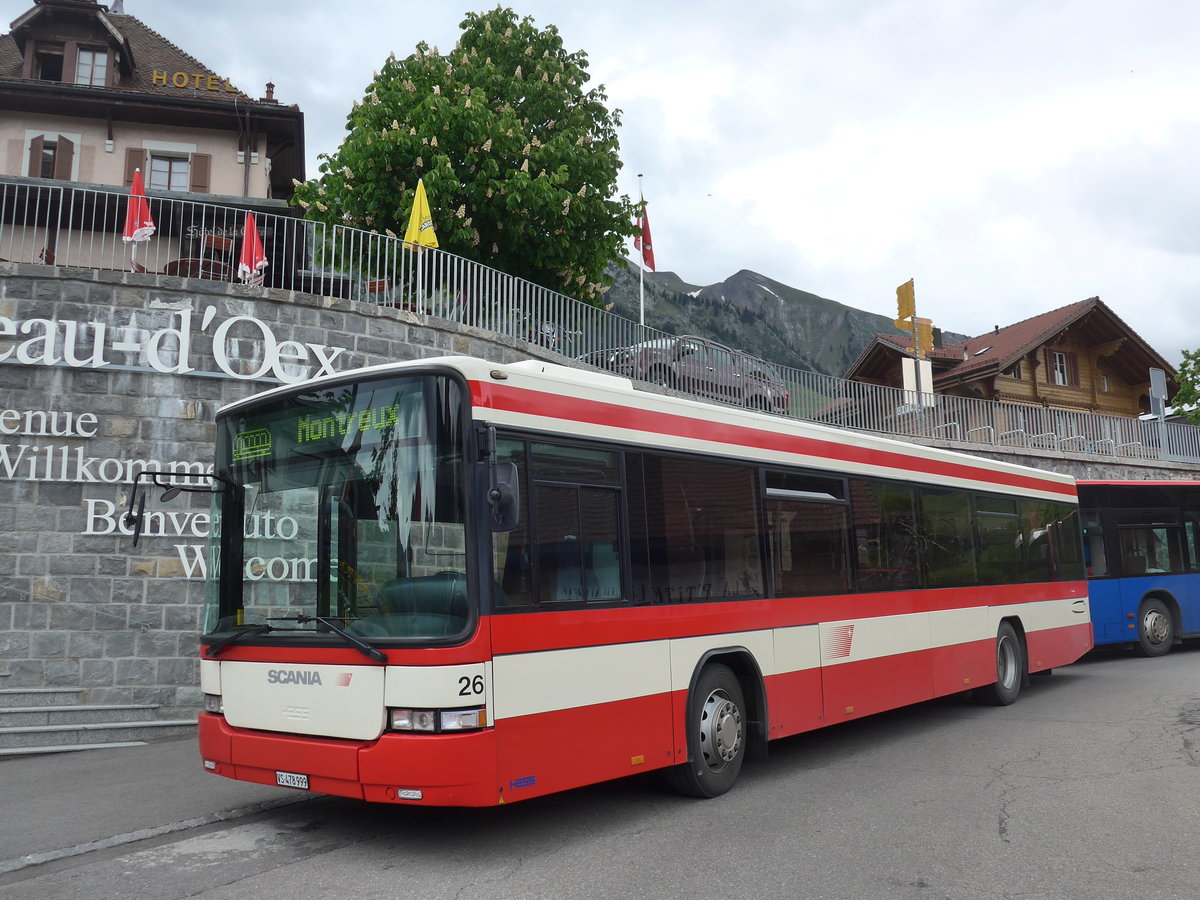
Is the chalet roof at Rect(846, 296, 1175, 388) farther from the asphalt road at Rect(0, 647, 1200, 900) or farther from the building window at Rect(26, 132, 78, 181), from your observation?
the asphalt road at Rect(0, 647, 1200, 900)

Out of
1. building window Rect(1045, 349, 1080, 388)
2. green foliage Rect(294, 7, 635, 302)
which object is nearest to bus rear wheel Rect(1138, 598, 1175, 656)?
green foliage Rect(294, 7, 635, 302)

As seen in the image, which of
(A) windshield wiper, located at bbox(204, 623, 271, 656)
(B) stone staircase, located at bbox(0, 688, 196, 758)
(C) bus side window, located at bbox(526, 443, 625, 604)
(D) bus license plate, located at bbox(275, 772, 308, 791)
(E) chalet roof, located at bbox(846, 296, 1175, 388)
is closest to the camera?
(D) bus license plate, located at bbox(275, 772, 308, 791)

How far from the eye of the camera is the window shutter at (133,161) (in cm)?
2753

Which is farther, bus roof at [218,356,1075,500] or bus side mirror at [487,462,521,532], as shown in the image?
bus roof at [218,356,1075,500]

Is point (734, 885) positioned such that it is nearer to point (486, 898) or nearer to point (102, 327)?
point (486, 898)

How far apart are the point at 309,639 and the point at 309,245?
820 centimetres

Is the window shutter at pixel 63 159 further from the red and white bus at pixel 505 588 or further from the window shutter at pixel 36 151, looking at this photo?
the red and white bus at pixel 505 588

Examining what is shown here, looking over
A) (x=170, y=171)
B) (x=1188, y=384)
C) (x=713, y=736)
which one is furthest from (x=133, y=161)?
(x=1188, y=384)

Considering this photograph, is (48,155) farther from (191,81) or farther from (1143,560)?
(1143,560)

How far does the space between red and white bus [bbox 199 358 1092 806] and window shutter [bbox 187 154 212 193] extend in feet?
77.8

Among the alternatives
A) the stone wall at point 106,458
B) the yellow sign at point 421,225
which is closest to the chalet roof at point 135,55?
the yellow sign at point 421,225

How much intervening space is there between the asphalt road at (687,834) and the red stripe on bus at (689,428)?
2.50 metres

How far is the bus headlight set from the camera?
17.3ft

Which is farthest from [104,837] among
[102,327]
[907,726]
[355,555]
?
[907,726]
